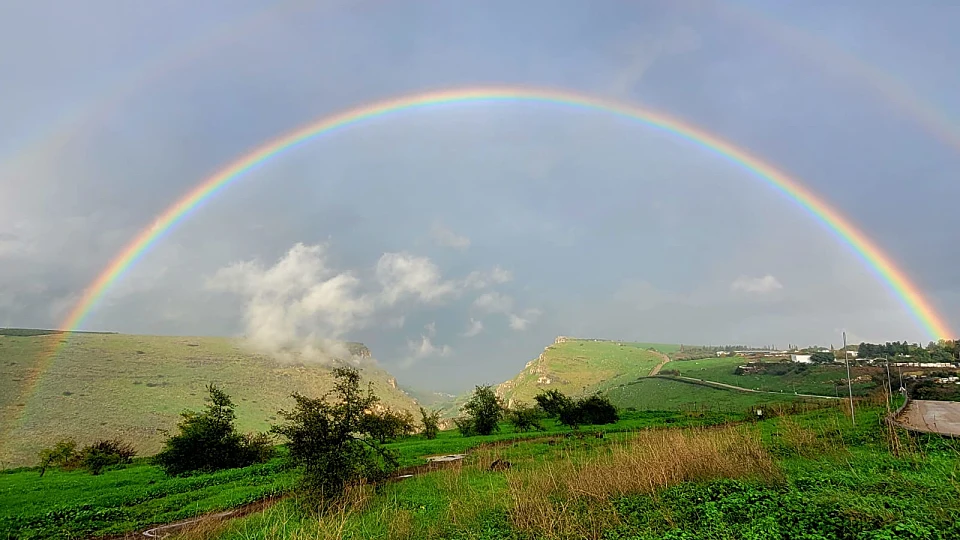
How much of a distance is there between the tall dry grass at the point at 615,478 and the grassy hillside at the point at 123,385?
7305cm

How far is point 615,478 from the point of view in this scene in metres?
13.6

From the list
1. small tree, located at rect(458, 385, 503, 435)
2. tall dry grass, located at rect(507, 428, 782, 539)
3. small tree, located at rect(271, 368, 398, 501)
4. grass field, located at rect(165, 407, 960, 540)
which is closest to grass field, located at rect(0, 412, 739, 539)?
small tree, located at rect(271, 368, 398, 501)

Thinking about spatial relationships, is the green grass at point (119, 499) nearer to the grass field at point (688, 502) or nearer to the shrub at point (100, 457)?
the shrub at point (100, 457)

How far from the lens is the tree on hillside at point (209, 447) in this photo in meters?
33.7

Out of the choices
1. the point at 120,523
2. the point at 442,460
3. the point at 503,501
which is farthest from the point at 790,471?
the point at 120,523

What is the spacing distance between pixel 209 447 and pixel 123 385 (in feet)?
365

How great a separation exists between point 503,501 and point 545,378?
525ft

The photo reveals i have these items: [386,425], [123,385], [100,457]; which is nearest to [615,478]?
[386,425]

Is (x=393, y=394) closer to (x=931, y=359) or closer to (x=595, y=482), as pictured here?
(x=931, y=359)

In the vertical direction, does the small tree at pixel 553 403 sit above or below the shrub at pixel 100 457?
below

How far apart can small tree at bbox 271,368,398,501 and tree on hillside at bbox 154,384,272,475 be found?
1848 centimetres

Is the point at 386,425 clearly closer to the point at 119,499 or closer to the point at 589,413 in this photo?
→ the point at 119,499

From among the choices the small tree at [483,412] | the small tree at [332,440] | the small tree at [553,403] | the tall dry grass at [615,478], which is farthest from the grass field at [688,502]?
the small tree at [553,403]

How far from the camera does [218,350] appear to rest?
175625 millimetres
